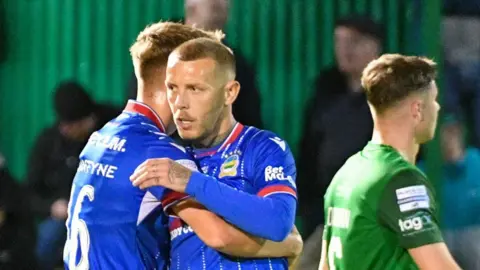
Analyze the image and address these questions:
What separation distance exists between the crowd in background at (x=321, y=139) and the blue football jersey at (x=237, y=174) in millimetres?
2005

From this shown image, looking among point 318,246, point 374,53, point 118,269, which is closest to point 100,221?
point 118,269

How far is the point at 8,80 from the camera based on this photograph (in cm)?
591

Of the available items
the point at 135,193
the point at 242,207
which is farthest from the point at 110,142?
the point at 242,207

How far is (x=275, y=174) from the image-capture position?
334 centimetres

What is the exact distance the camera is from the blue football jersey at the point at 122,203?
3355mm

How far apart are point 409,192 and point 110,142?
1.21 metres

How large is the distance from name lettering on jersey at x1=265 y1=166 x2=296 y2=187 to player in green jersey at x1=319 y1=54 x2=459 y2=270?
0.80 meters

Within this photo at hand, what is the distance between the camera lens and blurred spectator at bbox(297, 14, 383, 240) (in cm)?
554

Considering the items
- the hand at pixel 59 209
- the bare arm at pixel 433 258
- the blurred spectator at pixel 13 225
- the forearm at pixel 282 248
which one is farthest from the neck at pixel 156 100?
the blurred spectator at pixel 13 225

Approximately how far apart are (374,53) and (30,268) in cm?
211

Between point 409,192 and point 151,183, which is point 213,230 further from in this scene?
point 409,192

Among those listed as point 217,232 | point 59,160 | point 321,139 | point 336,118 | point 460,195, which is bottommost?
point 460,195

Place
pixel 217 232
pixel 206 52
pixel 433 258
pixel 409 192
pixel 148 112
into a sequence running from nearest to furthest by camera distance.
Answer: pixel 217 232
pixel 206 52
pixel 148 112
pixel 433 258
pixel 409 192

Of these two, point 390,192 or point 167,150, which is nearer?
point 167,150
